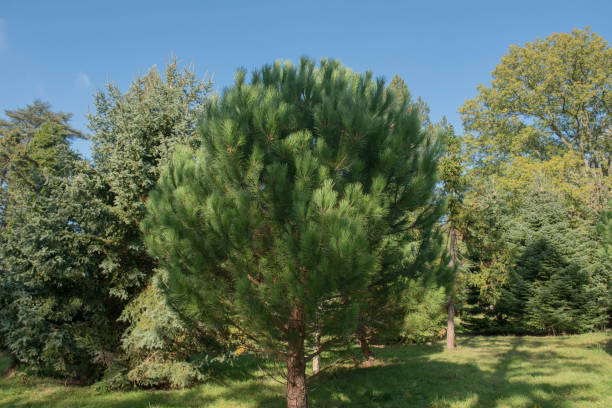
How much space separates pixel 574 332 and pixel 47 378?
57.8 ft

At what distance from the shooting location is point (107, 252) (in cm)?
751

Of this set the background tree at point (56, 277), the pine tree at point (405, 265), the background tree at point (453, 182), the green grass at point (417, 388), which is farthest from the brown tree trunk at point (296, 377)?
the background tree at point (453, 182)

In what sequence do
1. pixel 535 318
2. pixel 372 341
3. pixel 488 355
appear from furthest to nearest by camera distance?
pixel 535 318
pixel 488 355
pixel 372 341

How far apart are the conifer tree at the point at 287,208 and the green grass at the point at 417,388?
295 centimetres

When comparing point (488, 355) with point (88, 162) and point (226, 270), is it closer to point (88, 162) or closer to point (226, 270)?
point (226, 270)

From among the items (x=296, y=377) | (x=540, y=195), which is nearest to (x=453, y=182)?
(x=540, y=195)

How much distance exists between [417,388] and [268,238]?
536cm

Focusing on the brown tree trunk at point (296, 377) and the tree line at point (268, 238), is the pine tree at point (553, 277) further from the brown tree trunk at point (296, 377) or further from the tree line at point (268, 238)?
the brown tree trunk at point (296, 377)

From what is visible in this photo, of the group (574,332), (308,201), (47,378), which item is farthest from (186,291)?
(574,332)

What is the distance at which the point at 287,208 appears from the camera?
4098 mm

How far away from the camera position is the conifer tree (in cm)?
365

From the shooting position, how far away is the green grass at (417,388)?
662 cm

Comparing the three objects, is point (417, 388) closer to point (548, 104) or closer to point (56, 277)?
point (56, 277)

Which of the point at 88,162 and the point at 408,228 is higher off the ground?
the point at 88,162
